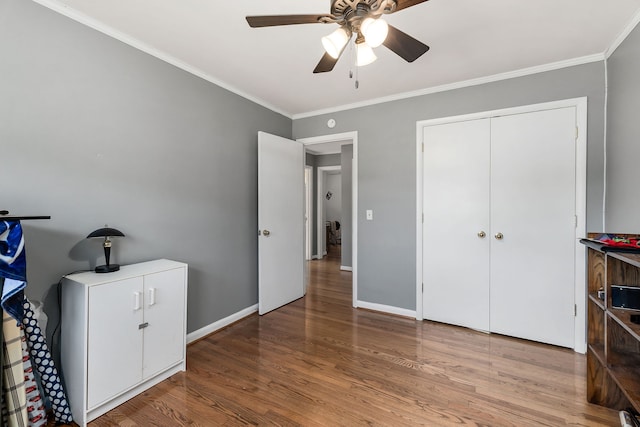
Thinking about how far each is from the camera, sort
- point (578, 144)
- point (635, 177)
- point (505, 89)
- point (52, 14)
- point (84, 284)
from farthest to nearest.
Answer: point (505, 89) → point (578, 144) → point (635, 177) → point (52, 14) → point (84, 284)

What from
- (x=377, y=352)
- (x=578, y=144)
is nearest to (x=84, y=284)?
(x=377, y=352)

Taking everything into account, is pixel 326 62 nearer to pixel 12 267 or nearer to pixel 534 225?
pixel 12 267

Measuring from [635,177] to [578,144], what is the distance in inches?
23.5

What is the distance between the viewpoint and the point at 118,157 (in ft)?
6.56

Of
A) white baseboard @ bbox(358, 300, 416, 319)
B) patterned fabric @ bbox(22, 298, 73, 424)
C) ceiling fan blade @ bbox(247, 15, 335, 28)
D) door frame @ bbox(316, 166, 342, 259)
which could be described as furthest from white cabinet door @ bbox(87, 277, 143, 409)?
door frame @ bbox(316, 166, 342, 259)

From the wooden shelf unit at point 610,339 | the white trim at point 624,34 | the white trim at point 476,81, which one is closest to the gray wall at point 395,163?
the white trim at point 476,81

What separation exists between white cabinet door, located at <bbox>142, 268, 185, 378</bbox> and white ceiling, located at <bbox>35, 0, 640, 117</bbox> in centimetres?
169

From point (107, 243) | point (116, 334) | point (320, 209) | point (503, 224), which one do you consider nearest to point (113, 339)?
point (116, 334)

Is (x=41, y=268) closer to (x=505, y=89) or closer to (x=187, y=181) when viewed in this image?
(x=187, y=181)

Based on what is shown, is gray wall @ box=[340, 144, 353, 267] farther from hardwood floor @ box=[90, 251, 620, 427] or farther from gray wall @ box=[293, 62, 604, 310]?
hardwood floor @ box=[90, 251, 620, 427]

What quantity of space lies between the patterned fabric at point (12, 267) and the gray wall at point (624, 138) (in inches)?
135

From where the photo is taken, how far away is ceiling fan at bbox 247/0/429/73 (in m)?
1.23

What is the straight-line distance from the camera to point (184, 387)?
1.90m

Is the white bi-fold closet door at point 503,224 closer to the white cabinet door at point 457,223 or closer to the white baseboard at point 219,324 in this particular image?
the white cabinet door at point 457,223
